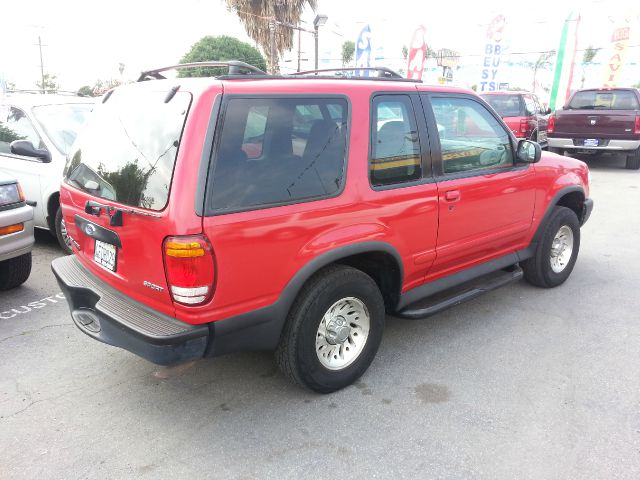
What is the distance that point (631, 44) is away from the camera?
22219 mm

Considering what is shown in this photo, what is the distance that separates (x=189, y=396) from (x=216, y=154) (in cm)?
154

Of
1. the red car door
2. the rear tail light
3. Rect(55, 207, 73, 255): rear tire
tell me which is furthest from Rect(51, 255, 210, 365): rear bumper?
the rear tail light

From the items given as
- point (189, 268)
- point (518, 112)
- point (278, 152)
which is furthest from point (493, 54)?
point (189, 268)

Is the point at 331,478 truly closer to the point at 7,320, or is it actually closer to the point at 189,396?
the point at 189,396

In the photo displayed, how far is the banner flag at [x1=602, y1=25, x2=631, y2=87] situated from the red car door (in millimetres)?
22935

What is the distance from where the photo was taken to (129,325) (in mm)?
2445

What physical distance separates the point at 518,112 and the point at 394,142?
383 inches

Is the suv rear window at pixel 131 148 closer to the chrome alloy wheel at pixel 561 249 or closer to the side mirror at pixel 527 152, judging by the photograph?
the side mirror at pixel 527 152

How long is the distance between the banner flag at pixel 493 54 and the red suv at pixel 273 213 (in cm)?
2148

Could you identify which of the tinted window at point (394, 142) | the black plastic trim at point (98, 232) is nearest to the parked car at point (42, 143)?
the black plastic trim at point (98, 232)

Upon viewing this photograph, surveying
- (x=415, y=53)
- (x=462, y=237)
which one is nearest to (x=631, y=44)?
(x=415, y=53)

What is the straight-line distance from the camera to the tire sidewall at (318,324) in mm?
2746

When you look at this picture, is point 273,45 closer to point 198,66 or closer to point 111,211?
point 198,66

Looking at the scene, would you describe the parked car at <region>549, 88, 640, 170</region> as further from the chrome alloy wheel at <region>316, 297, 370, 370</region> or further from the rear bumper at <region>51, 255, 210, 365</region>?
the rear bumper at <region>51, 255, 210, 365</region>
